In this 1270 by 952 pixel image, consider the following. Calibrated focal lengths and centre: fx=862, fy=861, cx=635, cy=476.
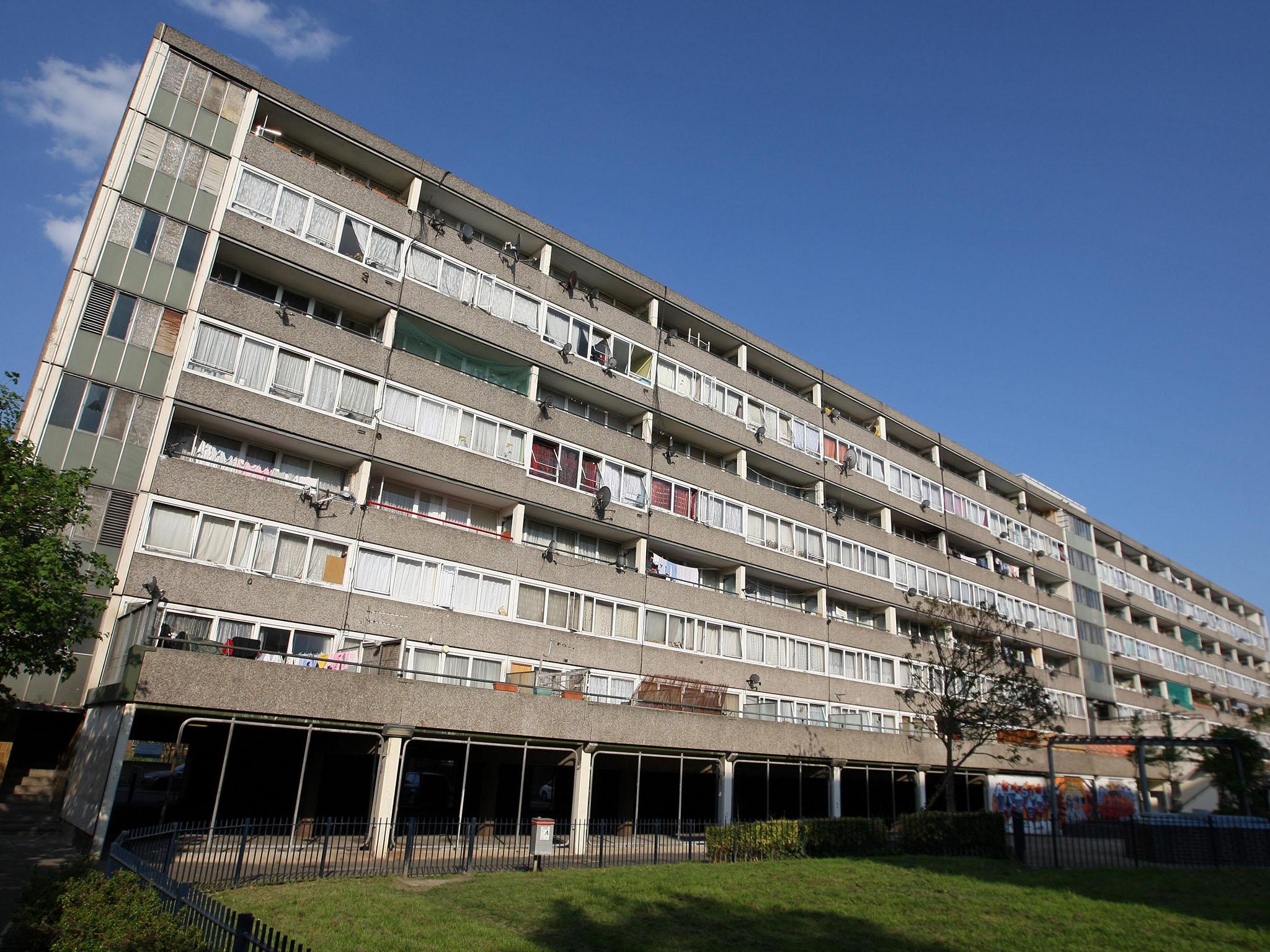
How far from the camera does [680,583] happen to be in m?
32.3

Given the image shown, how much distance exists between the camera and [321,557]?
23531 millimetres

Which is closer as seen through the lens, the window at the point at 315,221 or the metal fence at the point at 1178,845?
the metal fence at the point at 1178,845

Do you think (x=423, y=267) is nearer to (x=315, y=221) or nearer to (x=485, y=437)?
(x=315, y=221)

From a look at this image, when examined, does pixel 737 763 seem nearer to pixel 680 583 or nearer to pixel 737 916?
pixel 680 583

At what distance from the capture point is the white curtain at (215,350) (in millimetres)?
22969

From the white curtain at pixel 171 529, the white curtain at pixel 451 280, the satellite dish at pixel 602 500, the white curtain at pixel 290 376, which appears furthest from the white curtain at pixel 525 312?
the white curtain at pixel 171 529

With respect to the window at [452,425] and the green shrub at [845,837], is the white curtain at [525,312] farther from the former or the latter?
the green shrub at [845,837]

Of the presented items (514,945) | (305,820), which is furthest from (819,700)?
(514,945)

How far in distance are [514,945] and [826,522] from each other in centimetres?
3020

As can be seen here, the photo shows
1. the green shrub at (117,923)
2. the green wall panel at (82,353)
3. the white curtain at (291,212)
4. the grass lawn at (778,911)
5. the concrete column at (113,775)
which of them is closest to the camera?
the green shrub at (117,923)

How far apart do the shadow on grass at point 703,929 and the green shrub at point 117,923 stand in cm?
517

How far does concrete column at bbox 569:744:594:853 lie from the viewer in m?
22.8

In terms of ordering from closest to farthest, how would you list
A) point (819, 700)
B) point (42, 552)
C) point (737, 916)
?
point (737, 916)
point (42, 552)
point (819, 700)

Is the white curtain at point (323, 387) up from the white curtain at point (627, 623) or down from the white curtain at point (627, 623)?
up
